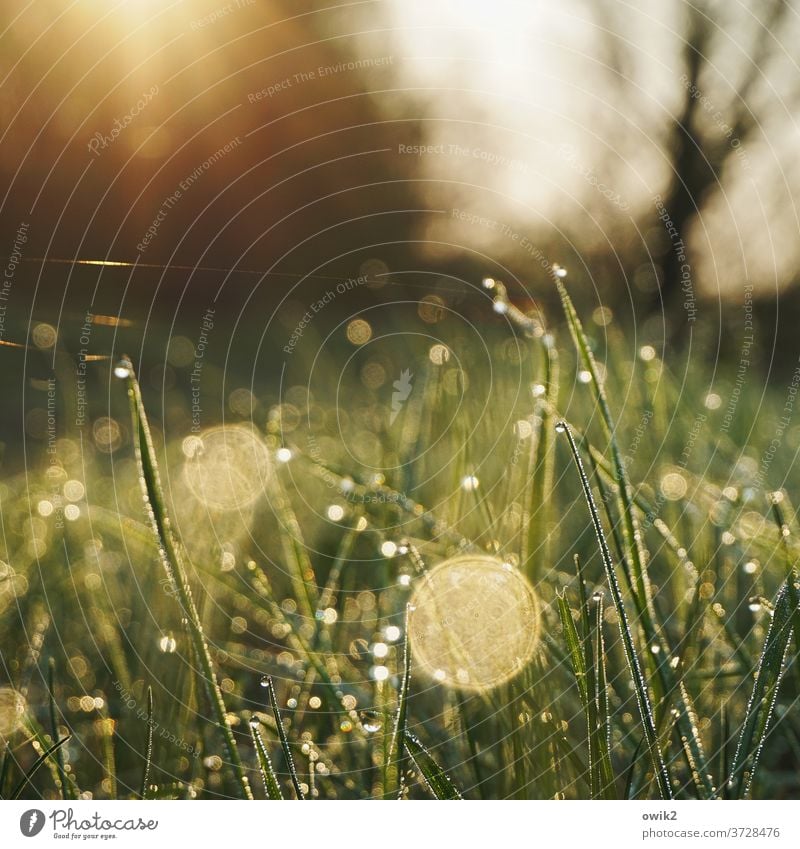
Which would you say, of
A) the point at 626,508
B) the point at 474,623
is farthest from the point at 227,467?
the point at 626,508

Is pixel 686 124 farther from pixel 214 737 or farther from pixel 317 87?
pixel 214 737

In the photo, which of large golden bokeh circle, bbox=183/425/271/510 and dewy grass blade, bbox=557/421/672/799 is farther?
large golden bokeh circle, bbox=183/425/271/510

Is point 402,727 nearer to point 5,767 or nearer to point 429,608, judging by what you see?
point 429,608

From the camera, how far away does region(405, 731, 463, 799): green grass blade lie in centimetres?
44

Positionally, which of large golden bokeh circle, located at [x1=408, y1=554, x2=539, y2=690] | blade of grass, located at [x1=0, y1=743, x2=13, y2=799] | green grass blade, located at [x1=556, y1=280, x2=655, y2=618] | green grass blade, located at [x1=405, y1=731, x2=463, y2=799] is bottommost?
green grass blade, located at [x1=405, y1=731, x2=463, y2=799]

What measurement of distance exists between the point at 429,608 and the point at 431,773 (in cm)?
15

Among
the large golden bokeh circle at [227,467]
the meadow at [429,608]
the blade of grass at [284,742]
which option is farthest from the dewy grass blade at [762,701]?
the large golden bokeh circle at [227,467]

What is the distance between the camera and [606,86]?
802mm

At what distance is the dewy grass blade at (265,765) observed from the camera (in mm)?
419

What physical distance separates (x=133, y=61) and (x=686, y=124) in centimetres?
67

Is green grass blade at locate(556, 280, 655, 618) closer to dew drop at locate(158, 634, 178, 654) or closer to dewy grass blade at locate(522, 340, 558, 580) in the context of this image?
dewy grass blade at locate(522, 340, 558, 580)

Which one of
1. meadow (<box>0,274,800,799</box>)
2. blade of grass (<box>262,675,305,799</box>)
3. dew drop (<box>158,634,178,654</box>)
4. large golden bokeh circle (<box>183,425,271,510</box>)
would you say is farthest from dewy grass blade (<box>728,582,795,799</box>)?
large golden bokeh circle (<box>183,425,271,510</box>)

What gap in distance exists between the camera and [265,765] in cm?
43
